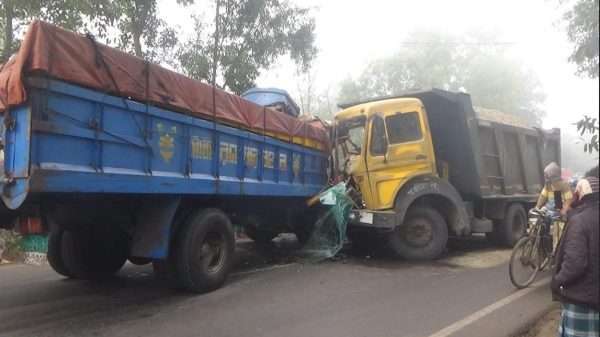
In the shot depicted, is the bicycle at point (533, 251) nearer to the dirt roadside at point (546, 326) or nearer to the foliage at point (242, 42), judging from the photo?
the dirt roadside at point (546, 326)

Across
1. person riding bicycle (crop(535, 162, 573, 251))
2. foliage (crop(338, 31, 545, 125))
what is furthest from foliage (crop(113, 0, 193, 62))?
foliage (crop(338, 31, 545, 125))

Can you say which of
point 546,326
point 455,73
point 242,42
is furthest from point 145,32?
point 455,73

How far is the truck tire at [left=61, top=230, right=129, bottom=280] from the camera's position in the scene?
19.9 ft

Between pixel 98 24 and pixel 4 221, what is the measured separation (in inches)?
178

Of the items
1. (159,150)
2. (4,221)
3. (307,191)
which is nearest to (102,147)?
(159,150)

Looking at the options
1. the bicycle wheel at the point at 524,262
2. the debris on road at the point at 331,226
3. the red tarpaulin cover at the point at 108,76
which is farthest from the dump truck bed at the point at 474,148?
the red tarpaulin cover at the point at 108,76

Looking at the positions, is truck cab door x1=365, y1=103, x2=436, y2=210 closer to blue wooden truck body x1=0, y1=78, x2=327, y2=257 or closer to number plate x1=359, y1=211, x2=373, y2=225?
number plate x1=359, y1=211, x2=373, y2=225

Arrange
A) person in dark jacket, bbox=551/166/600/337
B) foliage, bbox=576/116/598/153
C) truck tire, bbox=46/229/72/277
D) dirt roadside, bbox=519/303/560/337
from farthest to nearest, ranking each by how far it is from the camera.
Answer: truck tire, bbox=46/229/72/277 < dirt roadside, bbox=519/303/560/337 < person in dark jacket, bbox=551/166/600/337 < foliage, bbox=576/116/598/153

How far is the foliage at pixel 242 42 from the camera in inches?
448

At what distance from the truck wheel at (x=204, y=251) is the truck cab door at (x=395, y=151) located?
2534 millimetres

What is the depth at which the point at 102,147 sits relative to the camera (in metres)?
4.52

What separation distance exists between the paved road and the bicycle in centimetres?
23

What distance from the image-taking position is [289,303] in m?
5.22

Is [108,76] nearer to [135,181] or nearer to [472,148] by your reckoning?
[135,181]
